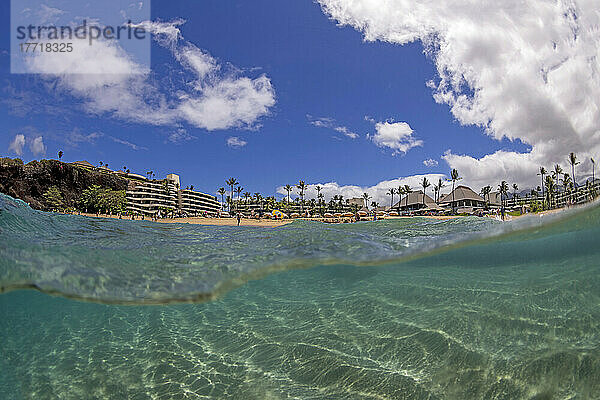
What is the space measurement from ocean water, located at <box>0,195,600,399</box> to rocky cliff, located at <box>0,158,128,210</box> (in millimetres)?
67099

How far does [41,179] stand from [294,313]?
89.4m

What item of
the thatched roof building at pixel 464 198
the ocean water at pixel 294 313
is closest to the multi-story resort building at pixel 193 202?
the thatched roof building at pixel 464 198

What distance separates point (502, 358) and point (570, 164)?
6533 millimetres

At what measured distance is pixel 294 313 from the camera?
7.93 m

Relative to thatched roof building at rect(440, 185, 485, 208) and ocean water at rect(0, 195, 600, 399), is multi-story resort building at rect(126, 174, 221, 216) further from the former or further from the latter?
ocean water at rect(0, 195, 600, 399)

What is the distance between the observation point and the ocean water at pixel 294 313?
5070mm

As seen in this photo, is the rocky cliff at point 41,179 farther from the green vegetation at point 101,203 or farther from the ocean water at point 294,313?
the ocean water at point 294,313

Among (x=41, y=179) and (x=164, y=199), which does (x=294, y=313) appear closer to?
(x=41, y=179)

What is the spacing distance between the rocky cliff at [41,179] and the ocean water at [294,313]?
67099 millimetres

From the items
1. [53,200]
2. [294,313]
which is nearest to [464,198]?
[294,313]

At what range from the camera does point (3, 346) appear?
6.86m

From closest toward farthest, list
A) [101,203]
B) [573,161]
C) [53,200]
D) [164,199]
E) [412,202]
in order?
[573,161], [101,203], [53,200], [412,202], [164,199]

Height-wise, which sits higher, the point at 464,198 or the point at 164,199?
the point at 164,199

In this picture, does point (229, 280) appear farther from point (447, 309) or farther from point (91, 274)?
point (447, 309)
